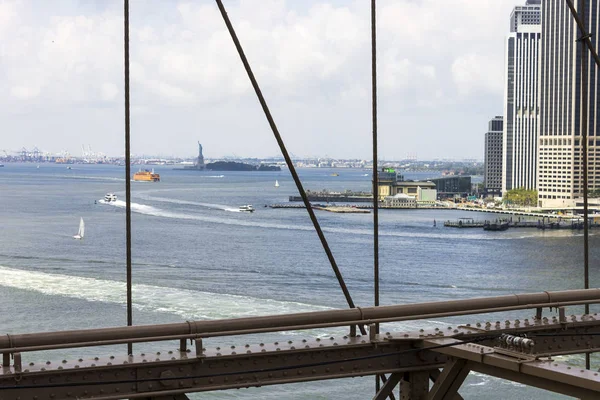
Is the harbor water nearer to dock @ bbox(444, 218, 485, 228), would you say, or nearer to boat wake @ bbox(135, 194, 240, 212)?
boat wake @ bbox(135, 194, 240, 212)

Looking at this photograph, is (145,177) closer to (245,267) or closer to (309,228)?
(309,228)

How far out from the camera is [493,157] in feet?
279

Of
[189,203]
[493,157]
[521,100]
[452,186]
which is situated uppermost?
[521,100]

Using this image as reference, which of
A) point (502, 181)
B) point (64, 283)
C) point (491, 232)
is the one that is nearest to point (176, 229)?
point (64, 283)

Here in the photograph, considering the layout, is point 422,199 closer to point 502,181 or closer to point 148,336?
point 502,181

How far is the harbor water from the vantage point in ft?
63.1

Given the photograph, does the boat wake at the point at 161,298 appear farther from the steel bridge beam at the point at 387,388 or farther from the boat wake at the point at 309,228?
the boat wake at the point at 309,228

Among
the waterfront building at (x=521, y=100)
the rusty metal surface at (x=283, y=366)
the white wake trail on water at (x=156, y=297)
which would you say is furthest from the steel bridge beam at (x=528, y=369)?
the waterfront building at (x=521, y=100)

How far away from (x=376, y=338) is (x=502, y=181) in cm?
8005

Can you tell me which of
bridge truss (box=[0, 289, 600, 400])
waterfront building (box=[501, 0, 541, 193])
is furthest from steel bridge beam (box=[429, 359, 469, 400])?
waterfront building (box=[501, 0, 541, 193])

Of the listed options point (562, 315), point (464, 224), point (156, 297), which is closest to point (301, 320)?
point (562, 315)

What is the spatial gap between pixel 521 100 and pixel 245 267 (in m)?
56.2

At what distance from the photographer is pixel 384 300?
2369 centimetres

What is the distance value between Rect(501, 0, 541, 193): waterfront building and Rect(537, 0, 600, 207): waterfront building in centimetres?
631
